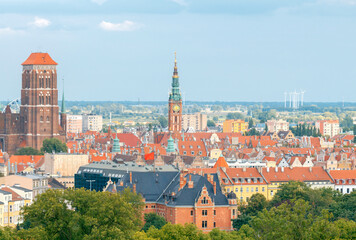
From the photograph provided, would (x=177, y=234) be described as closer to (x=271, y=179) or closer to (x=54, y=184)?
(x=271, y=179)

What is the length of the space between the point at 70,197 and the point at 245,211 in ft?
99.4

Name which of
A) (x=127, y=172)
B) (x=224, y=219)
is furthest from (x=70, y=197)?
(x=127, y=172)

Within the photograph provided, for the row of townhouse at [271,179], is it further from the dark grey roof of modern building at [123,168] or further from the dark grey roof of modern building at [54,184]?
the dark grey roof of modern building at [54,184]

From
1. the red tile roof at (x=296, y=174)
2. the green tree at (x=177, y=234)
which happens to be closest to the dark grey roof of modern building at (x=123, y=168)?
the red tile roof at (x=296, y=174)

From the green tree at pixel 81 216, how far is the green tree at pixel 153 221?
1558 centimetres

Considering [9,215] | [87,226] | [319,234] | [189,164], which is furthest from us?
[189,164]

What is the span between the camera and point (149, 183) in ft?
396

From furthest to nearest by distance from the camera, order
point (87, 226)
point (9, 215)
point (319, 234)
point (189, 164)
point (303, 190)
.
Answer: point (189, 164), point (303, 190), point (9, 215), point (87, 226), point (319, 234)

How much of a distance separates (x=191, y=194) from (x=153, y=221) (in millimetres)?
5753

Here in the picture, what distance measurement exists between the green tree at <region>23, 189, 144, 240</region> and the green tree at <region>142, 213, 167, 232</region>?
15585 millimetres

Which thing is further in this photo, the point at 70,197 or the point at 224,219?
the point at 224,219

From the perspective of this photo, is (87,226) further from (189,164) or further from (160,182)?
(189,164)

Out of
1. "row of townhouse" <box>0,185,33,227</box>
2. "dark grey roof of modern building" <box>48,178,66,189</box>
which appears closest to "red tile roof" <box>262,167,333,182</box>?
"dark grey roof of modern building" <box>48,178,66,189</box>

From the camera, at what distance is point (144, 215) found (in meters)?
112
